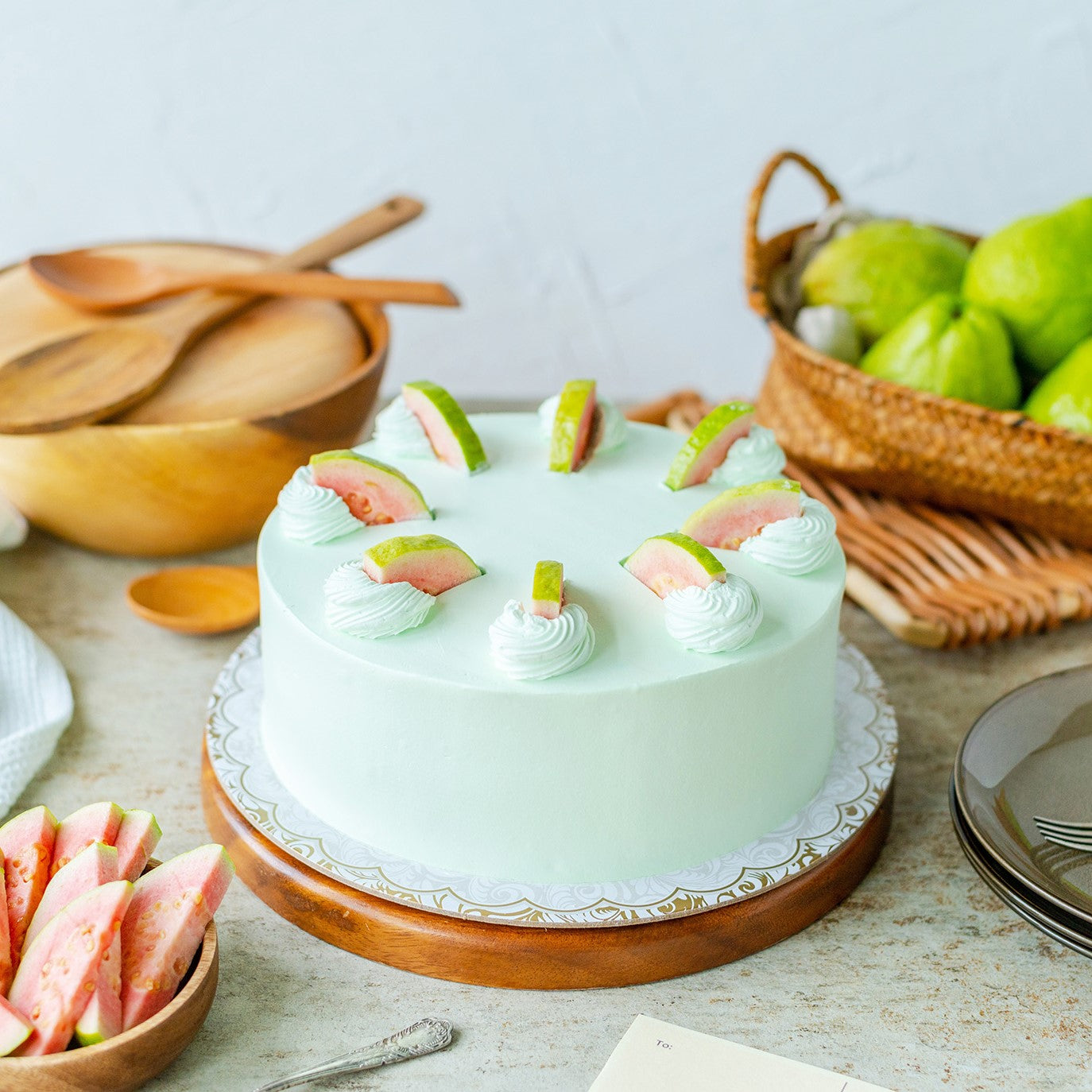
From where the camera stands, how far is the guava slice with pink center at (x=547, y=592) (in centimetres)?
106

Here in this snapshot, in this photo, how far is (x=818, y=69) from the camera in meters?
2.42

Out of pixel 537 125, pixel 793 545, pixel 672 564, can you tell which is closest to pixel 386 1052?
pixel 672 564

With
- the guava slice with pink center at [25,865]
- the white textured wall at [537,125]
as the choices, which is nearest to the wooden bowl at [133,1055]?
the guava slice with pink center at [25,865]

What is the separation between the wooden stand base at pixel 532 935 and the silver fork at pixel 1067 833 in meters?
0.19

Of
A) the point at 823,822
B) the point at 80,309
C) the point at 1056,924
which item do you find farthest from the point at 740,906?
the point at 80,309

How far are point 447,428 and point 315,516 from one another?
222 mm

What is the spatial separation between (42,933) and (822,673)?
739mm

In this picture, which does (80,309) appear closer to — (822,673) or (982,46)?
(822,673)

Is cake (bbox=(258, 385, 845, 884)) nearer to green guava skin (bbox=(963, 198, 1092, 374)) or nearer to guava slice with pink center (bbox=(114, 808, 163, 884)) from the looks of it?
guava slice with pink center (bbox=(114, 808, 163, 884))

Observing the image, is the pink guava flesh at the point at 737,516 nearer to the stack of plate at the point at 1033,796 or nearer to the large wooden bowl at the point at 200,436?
the stack of plate at the point at 1033,796

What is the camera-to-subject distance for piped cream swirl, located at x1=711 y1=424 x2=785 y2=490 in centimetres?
136

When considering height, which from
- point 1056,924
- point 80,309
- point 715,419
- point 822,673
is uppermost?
point 80,309

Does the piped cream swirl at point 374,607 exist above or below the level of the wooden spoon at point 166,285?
below

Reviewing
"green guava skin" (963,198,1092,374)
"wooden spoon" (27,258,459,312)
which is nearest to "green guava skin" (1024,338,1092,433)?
"green guava skin" (963,198,1092,374)
